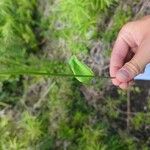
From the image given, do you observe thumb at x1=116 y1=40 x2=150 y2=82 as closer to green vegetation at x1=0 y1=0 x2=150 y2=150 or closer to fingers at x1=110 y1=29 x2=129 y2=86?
fingers at x1=110 y1=29 x2=129 y2=86

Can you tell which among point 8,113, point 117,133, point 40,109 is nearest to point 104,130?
point 117,133

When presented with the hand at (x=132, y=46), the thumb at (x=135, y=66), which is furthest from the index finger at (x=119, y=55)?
the thumb at (x=135, y=66)

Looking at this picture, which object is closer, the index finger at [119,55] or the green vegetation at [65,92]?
the index finger at [119,55]

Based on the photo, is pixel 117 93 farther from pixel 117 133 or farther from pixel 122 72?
pixel 122 72

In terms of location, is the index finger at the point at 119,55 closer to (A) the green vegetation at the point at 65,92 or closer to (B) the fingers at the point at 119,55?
(B) the fingers at the point at 119,55

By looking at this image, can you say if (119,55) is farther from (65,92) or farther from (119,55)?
(65,92)

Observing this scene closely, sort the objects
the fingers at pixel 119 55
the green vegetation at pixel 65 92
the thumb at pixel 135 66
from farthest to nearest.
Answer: the green vegetation at pixel 65 92, the fingers at pixel 119 55, the thumb at pixel 135 66
